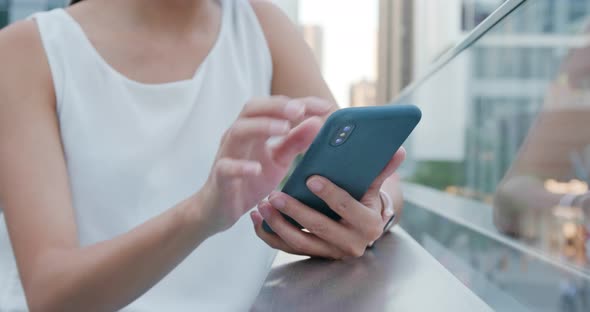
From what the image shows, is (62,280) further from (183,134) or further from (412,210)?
(412,210)

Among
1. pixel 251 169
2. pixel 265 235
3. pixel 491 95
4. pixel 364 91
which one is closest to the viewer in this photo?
pixel 251 169

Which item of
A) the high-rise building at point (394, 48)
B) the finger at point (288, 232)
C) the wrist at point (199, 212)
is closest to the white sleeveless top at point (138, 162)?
the finger at point (288, 232)

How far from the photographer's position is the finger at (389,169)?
0.56 m

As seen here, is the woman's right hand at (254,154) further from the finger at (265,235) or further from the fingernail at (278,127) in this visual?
the finger at (265,235)

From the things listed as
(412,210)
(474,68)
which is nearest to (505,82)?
(474,68)

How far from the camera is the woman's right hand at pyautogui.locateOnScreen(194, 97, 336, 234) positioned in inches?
15.6

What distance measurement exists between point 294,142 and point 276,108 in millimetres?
51

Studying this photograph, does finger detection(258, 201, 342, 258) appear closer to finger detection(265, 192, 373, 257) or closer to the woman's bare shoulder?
finger detection(265, 192, 373, 257)

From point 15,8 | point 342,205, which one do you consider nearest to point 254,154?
point 342,205

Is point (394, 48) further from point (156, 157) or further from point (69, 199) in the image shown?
point (69, 199)

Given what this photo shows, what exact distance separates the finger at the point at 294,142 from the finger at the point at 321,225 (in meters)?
0.11

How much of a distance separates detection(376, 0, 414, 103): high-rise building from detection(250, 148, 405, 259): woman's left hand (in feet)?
23.8

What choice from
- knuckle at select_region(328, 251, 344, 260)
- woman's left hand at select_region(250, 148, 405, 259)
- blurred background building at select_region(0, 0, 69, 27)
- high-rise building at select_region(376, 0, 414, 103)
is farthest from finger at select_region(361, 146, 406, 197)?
high-rise building at select_region(376, 0, 414, 103)

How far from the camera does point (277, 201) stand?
0.55 meters
